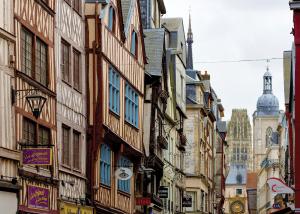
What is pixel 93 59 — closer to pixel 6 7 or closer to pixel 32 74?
pixel 32 74

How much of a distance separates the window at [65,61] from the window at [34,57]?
189 centimetres

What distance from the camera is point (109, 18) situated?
1336 inches

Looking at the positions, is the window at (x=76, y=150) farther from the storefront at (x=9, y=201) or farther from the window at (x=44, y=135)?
the storefront at (x=9, y=201)

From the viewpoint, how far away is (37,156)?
23.4m

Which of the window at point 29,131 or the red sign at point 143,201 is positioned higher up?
the window at point 29,131

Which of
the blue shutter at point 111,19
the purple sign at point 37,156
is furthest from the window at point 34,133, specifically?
the blue shutter at point 111,19

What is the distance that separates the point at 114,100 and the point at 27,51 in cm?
960

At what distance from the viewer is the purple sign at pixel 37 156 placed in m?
23.1

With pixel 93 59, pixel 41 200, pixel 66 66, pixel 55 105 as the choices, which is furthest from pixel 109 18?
pixel 41 200

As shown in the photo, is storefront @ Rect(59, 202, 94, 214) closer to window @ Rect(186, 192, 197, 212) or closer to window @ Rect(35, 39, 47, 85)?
window @ Rect(35, 39, 47, 85)

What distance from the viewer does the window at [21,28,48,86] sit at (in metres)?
25.0

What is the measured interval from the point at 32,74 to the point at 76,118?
475 centimetres

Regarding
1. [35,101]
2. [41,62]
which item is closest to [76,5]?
[41,62]

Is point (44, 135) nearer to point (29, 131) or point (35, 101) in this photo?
point (29, 131)
